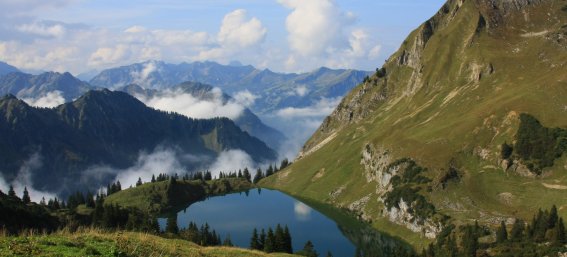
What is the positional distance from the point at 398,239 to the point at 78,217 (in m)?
133

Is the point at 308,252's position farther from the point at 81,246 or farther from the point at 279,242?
the point at 81,246

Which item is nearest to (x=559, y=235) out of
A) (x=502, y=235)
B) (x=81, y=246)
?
(x=502, y=235)

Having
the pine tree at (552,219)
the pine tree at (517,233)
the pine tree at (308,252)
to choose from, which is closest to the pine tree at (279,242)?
the pine tree at (308,252)

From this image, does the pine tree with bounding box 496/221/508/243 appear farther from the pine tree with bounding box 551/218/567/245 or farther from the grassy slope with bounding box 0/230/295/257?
the grassy slope with bounding box 0/230/295/257

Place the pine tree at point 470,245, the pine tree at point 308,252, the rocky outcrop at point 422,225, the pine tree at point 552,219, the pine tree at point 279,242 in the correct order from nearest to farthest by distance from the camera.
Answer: the pine tree at point 470,245 → the pine tree at point 552,219 → the pine tree at point 308,252 → the pine tree at point 279,242 → the rocky outcrop at point 422,225

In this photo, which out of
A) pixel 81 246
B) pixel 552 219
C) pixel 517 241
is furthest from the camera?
pixel 517 241

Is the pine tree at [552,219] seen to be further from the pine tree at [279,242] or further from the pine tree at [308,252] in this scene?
the pine tree at [279,242]

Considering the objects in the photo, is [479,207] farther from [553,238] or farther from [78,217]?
[78,217]

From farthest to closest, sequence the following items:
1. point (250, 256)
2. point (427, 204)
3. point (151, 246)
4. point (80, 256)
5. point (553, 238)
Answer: point (427, 204)
point (553, 238)
point (250, 256)
point (151, 246)
point (80, 256)

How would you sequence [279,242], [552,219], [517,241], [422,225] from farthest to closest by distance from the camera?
[422,225] → [279,242] → [517,241] → [552,219]

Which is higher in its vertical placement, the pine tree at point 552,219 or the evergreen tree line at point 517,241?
the pine tree at point 552,219

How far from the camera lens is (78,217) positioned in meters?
196

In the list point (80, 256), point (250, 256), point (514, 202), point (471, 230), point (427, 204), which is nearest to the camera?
point (80, 256)

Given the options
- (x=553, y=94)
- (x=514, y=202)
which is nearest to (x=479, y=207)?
(x=514, y=202)
